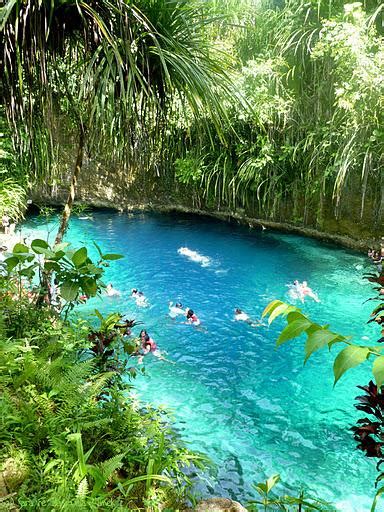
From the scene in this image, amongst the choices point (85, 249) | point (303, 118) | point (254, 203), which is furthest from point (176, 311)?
point (303, 118)

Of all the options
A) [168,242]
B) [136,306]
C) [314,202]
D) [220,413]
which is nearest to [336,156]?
[314,202]

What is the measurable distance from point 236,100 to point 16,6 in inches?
51.5

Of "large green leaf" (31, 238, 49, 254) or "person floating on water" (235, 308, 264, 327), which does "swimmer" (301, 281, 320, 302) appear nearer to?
"person floating on water" (235, 308, 264, 327)

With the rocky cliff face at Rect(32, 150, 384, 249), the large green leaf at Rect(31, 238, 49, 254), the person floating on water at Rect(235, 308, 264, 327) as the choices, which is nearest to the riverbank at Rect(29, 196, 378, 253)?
the rocky cliff face at Rect(32, 150, 384, 249)

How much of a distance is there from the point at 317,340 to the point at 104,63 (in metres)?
2.03

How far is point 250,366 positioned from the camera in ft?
16.6

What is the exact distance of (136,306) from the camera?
6531mm

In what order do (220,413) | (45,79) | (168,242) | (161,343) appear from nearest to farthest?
1. (45,79)
2. (220,413)
3. (161,343)
4. (168,242)

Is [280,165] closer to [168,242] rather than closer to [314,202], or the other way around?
[314,202]

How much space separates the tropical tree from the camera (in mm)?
2189

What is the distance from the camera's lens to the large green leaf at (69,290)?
225 centimetres

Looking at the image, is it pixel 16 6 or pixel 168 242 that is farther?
pixel 168 242

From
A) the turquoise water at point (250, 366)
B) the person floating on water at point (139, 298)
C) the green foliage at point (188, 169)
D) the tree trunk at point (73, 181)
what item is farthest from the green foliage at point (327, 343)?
the green foliage at point (188, 169)

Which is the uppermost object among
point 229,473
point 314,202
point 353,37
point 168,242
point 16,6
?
point 353,37
